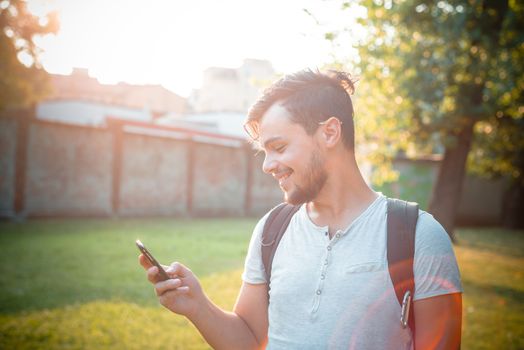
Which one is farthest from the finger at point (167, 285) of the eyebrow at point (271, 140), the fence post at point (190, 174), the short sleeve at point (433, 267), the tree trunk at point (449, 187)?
the fence post at point (190, 174)

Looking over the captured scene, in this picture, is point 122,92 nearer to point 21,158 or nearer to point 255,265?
point 21,158

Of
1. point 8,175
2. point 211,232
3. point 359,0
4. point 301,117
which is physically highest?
point 359,0

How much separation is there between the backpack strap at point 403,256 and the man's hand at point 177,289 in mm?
910

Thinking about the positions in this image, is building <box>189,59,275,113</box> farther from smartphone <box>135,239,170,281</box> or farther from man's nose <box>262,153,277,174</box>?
smartphone <box>135,239,170,281</box>

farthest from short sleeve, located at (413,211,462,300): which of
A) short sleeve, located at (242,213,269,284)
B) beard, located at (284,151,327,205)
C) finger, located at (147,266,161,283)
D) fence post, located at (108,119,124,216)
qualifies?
fence post, located at (108,119,124,216)

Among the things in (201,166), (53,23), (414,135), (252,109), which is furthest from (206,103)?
(252,109)

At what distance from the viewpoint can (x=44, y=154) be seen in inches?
520

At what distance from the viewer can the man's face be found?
1.98 meters

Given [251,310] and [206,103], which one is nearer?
[251,310]

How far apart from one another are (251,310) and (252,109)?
105 cm

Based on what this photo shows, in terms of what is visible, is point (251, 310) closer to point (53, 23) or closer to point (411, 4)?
point (411, 4)

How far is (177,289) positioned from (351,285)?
79cm

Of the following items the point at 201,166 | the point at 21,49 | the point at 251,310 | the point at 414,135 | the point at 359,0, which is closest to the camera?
the point at 251,310

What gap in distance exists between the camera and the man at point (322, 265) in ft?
5.55
